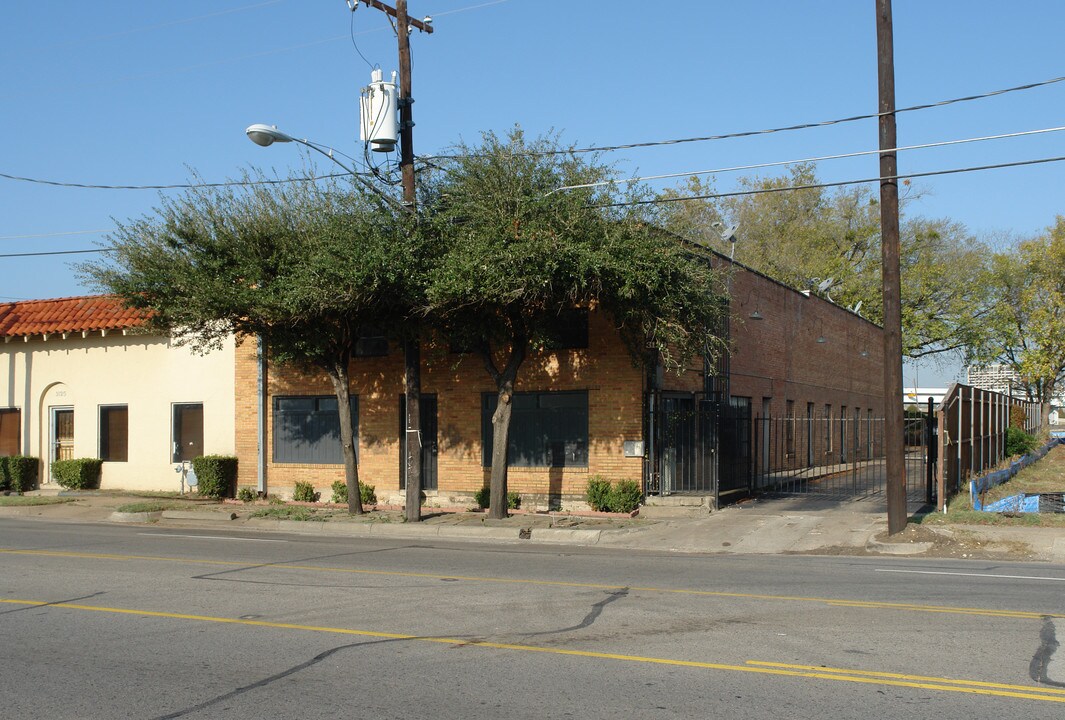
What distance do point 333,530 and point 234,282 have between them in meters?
5.19

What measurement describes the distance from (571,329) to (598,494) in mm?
3553

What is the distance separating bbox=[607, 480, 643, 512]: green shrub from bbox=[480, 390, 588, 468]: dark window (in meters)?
1.09

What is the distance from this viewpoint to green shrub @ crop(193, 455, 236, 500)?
81.6 ft

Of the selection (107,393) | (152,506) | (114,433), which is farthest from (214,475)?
(107,393)

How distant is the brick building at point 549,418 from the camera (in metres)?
21.0

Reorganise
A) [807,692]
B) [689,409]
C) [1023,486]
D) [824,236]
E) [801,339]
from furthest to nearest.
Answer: [824,236], [801,339], [1023,486], [689,409], [807,692]

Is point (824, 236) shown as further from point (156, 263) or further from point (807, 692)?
point (807, 692)

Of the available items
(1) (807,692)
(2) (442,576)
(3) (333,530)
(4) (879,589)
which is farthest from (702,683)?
(3) (333,530)

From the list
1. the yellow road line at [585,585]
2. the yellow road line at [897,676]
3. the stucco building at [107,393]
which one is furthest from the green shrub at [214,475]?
the yellow road line at [897,676]

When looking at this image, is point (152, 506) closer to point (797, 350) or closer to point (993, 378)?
point (797, 350)

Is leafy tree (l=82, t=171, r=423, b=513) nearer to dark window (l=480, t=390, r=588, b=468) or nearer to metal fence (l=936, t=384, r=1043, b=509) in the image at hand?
dark window (l=480, t=390, r=588, b=468)

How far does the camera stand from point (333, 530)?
19750mm

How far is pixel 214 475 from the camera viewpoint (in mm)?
24828

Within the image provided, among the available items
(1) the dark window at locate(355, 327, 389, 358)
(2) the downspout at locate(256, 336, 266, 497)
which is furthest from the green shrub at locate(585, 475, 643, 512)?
(2) the downspout at locate(256, 336, 266, 497)
